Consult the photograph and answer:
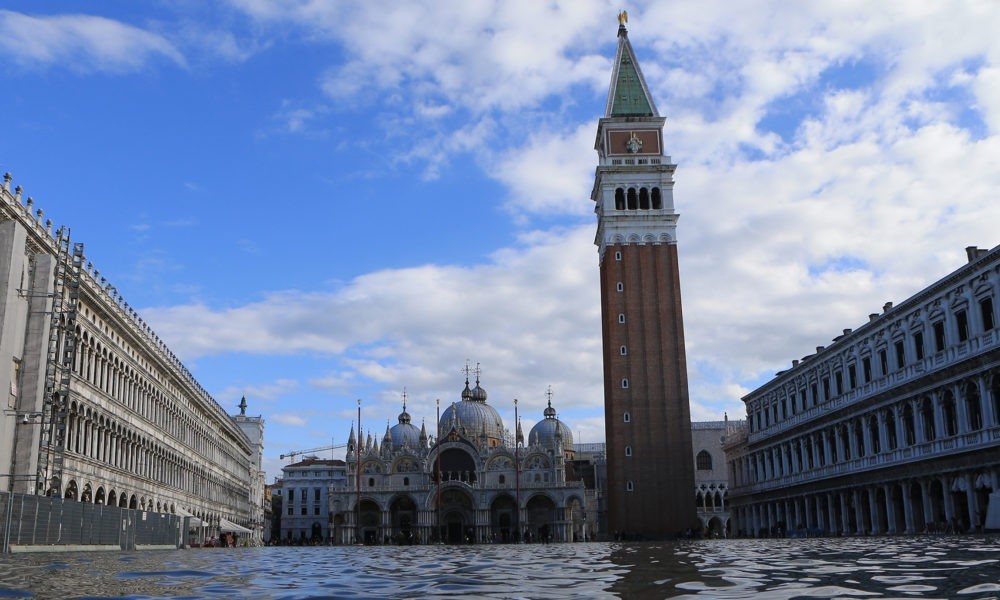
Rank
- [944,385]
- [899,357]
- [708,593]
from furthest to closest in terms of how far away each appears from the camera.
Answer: [899,357] → [944,385] → [708,593]

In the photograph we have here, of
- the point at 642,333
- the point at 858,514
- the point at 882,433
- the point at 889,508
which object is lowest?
the point at 858,514

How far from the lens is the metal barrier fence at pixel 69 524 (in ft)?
69.5

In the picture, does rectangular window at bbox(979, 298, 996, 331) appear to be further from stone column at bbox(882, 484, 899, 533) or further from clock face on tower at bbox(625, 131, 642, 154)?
clock face on tower at bbox(625, 131, 642, 154)

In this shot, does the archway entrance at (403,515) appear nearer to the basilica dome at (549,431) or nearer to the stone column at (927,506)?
the basilica dome at (549,431)

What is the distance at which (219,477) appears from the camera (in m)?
69.8

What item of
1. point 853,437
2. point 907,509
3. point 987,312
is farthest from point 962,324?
point 853,437

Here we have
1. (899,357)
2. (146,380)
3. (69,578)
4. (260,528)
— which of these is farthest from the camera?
(260,528)

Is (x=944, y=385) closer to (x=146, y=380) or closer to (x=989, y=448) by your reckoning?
(x=989, y=448)

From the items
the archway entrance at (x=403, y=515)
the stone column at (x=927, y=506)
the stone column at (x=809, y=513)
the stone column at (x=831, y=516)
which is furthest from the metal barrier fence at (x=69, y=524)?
the archway entrance at (x=403, y=515)

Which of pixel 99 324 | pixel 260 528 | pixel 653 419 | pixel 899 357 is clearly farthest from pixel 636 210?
pixel 260 528

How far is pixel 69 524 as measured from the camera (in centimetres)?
2494

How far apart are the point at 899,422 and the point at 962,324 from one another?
6.48 metres

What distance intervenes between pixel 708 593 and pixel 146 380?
42.0m

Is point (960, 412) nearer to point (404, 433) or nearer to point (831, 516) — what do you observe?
point (831, 516)
